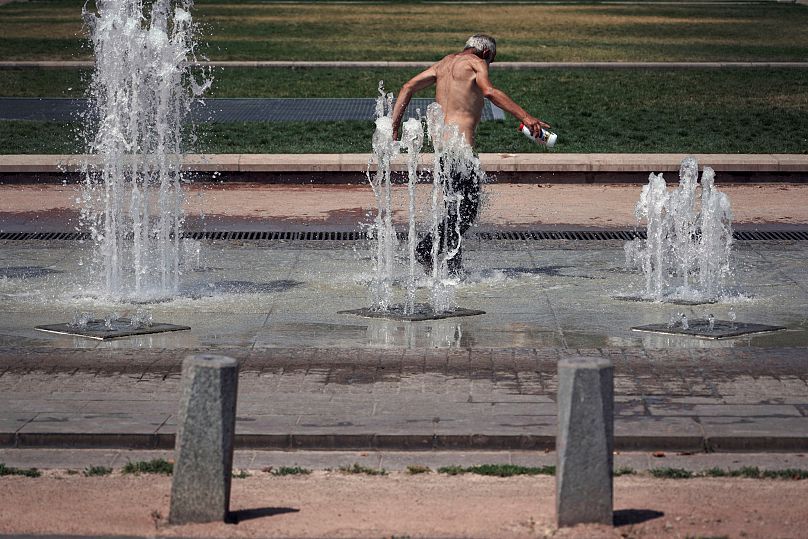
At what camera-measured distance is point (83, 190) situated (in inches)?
656

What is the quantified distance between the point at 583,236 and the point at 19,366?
6.48 metres

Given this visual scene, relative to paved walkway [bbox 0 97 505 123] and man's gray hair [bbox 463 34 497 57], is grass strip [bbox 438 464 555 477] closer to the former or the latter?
man's gray hair [bbox 463 34 497 57]

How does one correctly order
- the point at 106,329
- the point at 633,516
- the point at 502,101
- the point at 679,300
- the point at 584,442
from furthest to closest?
the point at 502,101, the point at 679,300, the point at 106,329, the point at 633,516, the point at 584,442

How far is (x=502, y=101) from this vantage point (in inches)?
431

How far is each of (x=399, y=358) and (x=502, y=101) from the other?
2.83m

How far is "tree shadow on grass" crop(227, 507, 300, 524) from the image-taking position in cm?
598

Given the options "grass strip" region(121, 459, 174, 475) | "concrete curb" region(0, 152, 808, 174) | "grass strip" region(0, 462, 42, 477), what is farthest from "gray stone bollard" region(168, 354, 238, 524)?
"concrete curb" region(0, 152, 808, 174)

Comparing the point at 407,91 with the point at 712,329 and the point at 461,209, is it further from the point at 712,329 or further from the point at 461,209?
the point at 712,329

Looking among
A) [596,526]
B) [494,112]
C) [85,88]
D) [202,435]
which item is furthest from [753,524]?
[85,88]

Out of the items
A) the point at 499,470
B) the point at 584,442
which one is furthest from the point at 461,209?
the point at 584,442

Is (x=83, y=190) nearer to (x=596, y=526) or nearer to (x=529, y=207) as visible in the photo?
(x=529, y=207)

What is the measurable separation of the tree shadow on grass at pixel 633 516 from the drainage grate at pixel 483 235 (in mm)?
7571

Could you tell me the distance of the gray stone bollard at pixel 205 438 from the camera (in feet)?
19.0

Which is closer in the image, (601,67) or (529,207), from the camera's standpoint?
(529,207)
